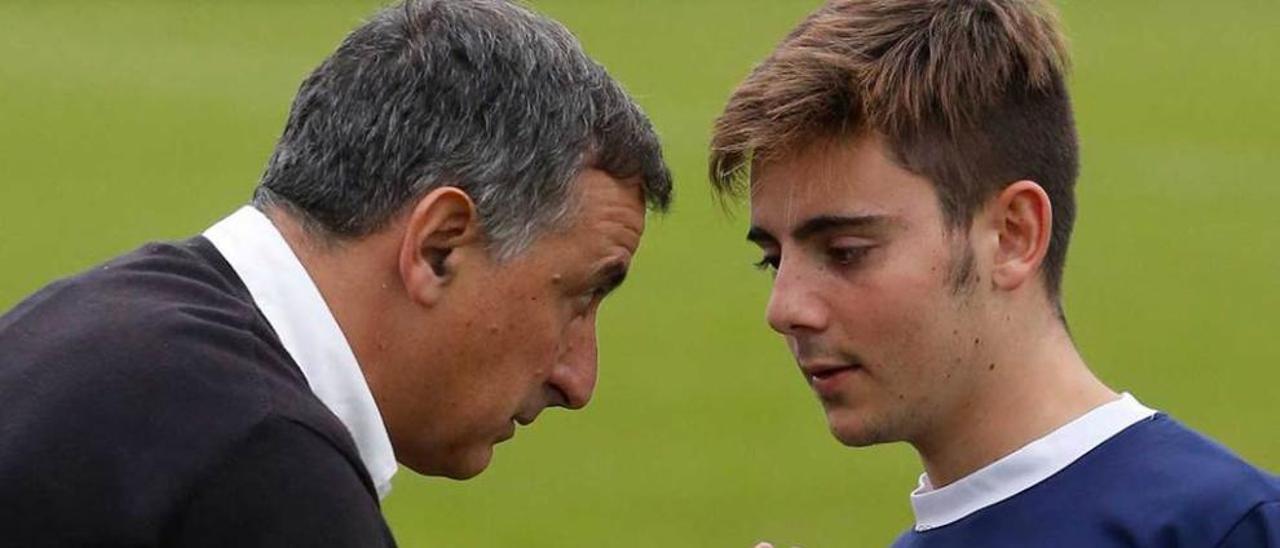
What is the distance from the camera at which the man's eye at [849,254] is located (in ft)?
9.57

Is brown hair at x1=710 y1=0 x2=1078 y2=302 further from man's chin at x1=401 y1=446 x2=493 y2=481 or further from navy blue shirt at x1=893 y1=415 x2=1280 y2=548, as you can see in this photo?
man's chin at x1=401 y1=446 x2=493 y2=481

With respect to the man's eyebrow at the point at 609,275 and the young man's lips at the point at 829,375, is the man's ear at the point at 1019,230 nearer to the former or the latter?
the young man's lips at the point at 829,375

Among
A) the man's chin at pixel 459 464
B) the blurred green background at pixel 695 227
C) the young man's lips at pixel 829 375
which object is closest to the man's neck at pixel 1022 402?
the young man's lips at pixel 829 375

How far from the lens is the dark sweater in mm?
2336

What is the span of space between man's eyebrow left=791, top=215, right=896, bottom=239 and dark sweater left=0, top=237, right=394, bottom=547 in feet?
2.45

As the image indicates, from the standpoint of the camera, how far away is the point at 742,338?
29.7 ft

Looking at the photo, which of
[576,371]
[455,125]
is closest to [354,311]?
[455,125]

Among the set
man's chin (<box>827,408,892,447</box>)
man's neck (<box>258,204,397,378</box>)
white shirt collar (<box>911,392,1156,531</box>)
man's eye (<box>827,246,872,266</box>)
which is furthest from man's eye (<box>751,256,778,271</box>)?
man's neck (<box>258,204,397,378</box>)

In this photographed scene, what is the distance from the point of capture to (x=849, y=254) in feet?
9.59

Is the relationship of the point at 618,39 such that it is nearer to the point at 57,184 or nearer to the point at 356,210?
the point at 57,184

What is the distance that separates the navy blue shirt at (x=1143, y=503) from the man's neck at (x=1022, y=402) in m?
0.07

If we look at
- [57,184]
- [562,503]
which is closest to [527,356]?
[562,503]

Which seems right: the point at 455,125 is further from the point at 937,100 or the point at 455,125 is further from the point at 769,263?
the point at 937,100

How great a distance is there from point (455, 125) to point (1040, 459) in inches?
34.3
